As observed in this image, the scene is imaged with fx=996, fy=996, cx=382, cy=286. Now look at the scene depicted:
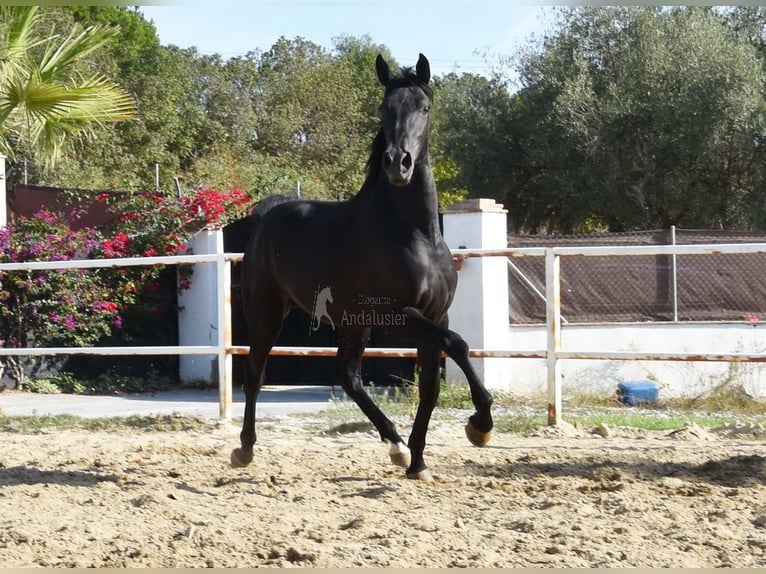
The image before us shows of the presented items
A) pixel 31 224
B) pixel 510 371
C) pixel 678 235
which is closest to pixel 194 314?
pixel 31 224

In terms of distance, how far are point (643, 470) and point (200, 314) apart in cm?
759

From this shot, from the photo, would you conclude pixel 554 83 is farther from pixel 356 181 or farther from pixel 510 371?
pixel 510 371

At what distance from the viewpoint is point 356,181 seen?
106 ft

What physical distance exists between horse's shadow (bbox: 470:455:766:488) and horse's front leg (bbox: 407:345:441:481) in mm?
427

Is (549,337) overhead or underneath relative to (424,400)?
overhead

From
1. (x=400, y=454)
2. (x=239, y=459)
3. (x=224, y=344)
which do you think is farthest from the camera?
(x=224, y=344)

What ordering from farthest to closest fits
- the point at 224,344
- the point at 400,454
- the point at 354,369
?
1. the point at 224,344
2. the point at 354,369
3. the point at 400,454

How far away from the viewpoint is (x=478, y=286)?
33.3 ft

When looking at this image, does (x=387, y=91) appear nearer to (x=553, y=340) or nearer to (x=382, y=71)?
(x=382, y=71)

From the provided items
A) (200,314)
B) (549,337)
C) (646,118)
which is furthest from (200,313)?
(646,118)

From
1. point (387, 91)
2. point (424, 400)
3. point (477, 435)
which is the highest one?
point (387, 91)

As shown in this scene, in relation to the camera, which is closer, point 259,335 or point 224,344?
point 259,335

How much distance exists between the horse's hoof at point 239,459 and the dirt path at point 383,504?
0.18 feet

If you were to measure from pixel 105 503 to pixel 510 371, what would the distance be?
6537 millimetres
